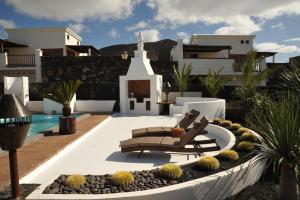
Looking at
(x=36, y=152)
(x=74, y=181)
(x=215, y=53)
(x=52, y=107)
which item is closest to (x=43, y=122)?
(x=52, y=107)

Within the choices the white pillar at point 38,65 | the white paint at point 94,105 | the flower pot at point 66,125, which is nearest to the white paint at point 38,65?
the white pillar at point 38,65

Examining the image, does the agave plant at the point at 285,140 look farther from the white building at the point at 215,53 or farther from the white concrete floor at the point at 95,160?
the white building at the point at 215,53

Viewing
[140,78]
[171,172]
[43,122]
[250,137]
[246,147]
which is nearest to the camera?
[171,172]

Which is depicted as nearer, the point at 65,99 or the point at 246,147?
the point at 246,147

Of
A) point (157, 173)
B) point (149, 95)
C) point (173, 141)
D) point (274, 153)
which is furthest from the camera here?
point (149, 95)

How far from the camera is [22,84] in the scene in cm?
1820

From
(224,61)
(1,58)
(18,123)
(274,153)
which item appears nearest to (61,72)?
(1,58)

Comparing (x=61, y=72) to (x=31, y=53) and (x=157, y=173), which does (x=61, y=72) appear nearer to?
(x=31, y=53)

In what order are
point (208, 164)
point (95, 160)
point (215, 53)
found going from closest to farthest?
point (208, 164), point (95, 160), point (215, 53)

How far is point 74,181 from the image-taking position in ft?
14.6

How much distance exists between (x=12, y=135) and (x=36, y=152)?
137 inches

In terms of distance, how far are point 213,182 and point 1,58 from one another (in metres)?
25.4

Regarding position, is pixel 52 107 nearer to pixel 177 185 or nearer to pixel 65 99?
pixel 65 99

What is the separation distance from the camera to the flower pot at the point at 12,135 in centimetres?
396
